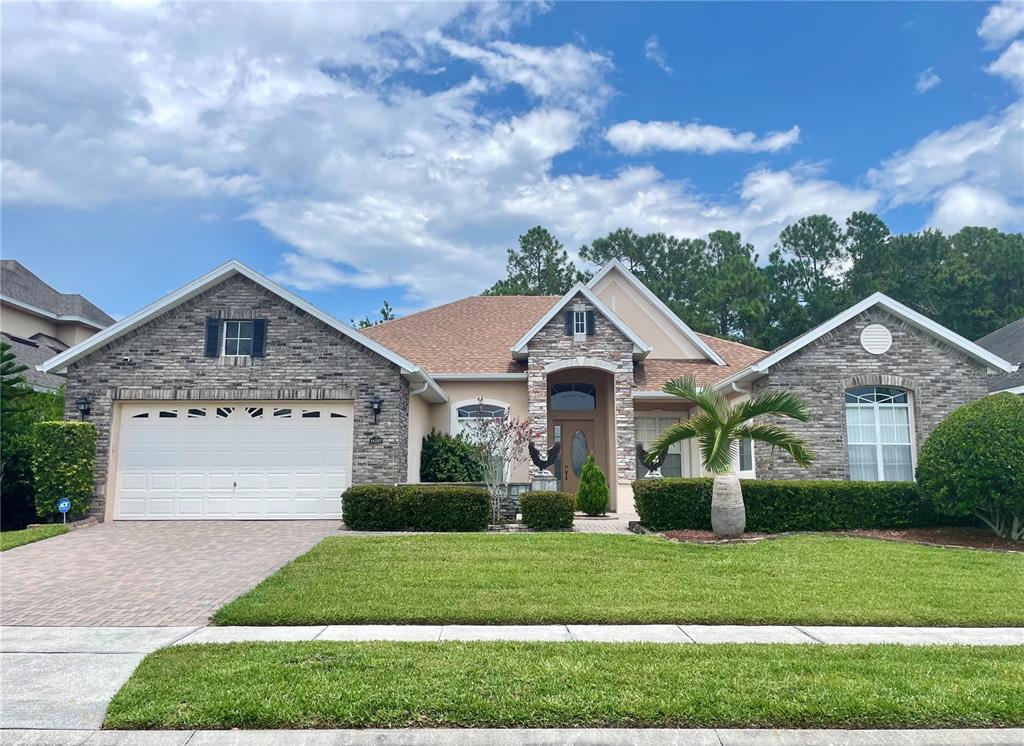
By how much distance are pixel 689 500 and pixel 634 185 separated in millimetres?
14108

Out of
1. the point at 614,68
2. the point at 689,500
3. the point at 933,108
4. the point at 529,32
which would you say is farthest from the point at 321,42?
the point at 933,108

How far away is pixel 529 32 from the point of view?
14.0 m

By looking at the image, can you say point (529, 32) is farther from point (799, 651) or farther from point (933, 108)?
point (799, 651)

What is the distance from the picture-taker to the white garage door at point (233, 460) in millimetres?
14633

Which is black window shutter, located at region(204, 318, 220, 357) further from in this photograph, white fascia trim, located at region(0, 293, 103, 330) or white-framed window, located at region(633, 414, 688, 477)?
white fascia trim, located at region(0, 293, 103, 330)

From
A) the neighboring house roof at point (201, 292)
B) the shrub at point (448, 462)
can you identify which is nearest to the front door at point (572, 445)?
the shrub at point (448, 462)

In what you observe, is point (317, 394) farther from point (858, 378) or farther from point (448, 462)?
point (858, 378)

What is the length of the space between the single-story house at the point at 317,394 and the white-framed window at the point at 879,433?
0.03 meters

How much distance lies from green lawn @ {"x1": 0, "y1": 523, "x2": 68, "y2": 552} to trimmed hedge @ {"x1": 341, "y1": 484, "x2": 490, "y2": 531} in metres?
5.65

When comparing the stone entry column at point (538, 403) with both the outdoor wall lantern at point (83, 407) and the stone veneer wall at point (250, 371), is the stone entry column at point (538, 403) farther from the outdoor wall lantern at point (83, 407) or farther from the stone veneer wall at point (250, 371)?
the outdoor wall lantern at point (83, 407)

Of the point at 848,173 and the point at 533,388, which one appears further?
the point at 848,173

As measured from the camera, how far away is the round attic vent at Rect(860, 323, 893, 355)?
1588cm

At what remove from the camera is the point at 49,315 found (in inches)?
1076

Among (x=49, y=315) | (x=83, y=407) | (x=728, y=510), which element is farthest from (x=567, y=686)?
(x=49, y=315)
